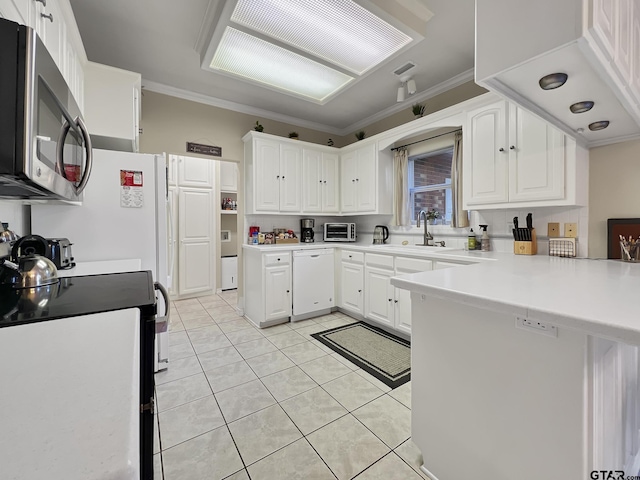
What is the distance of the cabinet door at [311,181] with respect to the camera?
12.5 ft

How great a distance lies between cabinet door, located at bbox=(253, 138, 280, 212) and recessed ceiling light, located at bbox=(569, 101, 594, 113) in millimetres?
2839

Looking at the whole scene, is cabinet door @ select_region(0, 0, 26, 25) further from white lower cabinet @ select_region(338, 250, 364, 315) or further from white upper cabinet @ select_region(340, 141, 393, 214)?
white upper cabinet @ select_region(340, 141, 393, 214)

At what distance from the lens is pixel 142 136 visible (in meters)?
3.09

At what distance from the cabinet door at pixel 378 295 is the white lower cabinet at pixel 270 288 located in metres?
0.93

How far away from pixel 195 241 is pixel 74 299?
3.90m

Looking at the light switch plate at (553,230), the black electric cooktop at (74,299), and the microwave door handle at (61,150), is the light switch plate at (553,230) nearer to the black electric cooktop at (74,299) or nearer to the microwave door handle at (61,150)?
the black electric cooktop at (74,299)

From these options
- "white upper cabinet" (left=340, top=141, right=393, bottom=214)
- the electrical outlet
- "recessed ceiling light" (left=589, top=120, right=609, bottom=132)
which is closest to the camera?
the electrical outlet

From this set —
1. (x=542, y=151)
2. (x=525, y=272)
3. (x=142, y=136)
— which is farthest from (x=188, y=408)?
(x=542, y=151)

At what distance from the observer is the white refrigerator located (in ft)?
6.46

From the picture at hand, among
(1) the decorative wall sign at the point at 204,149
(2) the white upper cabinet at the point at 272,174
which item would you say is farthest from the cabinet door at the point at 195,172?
(2) the white upper cabinet at the point at 272,174

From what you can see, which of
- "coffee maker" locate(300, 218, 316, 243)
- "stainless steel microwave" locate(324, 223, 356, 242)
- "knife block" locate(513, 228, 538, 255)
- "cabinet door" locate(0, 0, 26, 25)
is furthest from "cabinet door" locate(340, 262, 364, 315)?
"cabinet door" locate(0, 0, 26, 25)

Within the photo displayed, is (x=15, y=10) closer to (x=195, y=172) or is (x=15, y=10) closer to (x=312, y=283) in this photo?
(x=312, y=283)

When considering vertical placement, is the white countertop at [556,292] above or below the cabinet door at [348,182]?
below

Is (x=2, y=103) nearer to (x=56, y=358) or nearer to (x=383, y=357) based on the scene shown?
(x=56, y=358)
